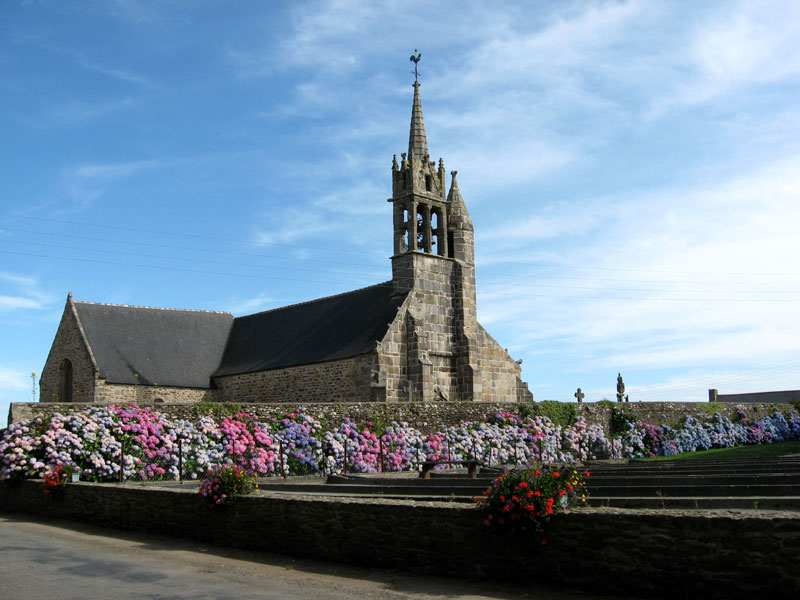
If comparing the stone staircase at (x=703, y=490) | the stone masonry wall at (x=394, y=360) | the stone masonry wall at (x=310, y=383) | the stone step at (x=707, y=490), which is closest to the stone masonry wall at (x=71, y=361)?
the stone masonry wall at (x=310, y=383)

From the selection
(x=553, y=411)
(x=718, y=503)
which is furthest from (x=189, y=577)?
(x=553, y=411)

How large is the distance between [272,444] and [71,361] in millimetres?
19267

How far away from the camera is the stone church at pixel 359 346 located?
30281mm

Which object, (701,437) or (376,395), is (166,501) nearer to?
(376,395)

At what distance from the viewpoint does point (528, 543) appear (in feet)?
26.8

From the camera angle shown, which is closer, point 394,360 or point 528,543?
point 528,543

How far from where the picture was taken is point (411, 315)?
3061cm

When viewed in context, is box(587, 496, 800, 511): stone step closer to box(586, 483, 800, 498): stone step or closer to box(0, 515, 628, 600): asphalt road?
box(586, 483, 800, 498): stone step

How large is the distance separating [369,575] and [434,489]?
8.53 ft

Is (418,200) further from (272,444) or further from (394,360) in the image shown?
(272,444)

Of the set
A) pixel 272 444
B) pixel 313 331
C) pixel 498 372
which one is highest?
pixel 313 331

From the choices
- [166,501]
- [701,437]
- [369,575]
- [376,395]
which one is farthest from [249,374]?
[369,575]

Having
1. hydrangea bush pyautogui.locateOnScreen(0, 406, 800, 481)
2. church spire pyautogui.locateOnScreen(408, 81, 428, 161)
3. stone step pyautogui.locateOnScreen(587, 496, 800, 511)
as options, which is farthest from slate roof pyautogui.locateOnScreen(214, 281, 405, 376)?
stone step pyautogui.locateOnScreen(587, 496, 800, 511)

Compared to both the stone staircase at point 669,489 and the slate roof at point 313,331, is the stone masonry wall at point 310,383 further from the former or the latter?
the stone staircase at point 669,489
